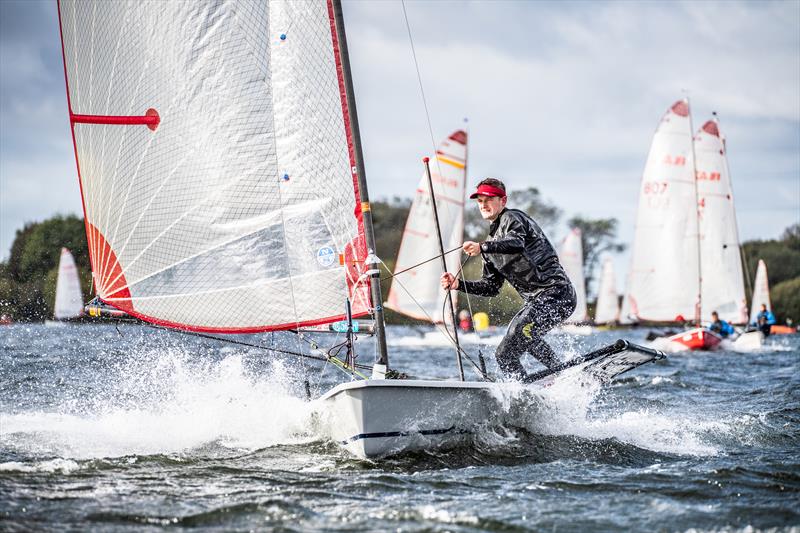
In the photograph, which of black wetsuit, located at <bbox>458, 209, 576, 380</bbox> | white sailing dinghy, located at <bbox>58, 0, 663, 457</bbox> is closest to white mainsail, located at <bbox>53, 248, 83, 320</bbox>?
white sailing dinghy, located at <bbox>58, 0, 663, 457</bbox>

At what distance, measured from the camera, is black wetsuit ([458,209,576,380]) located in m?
6.94

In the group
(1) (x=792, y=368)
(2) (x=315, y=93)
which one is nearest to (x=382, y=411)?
(2) (x=315, y=93)

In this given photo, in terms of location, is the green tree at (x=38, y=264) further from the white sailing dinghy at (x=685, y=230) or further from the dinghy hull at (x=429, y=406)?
the white sailing dinghy at (x=685, y=230)

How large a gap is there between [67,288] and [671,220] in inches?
898

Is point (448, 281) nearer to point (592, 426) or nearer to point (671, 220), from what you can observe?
point (592, 426)

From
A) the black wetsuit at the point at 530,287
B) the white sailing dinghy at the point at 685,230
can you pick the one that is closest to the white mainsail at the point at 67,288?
Result: the white sailing dinghy at the point at 685,230

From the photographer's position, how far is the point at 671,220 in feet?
99.1

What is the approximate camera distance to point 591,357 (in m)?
6.82

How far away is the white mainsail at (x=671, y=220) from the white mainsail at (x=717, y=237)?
0.73 metres

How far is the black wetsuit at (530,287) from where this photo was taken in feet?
22.8

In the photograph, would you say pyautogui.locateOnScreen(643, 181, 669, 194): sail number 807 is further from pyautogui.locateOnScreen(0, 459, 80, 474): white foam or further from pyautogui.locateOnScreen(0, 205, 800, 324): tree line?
pyautogui.locateOnScreen(0, 459, 80, 474): white foam

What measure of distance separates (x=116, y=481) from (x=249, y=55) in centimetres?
374

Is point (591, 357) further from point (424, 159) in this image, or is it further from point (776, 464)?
point (424, 159)

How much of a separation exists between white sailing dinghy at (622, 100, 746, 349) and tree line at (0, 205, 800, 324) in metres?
1.76
